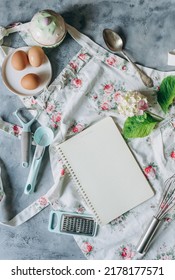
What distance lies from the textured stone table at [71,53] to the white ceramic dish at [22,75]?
20 mm

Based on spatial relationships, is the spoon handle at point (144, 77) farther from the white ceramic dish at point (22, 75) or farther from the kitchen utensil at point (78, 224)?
the kitchen utensil at point (78, 224)

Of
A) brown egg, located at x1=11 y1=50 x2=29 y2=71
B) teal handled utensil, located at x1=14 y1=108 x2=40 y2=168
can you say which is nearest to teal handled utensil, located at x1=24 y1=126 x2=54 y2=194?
teal handled utensil, located at x1=14 y1=108 x2=40 y2=168

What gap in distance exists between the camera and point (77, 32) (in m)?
0.96

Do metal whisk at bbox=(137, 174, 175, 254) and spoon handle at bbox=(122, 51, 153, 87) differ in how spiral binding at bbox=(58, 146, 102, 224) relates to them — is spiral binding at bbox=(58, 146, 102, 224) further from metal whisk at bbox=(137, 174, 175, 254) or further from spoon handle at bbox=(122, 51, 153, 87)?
spoon handle at bbox=(122, 51, 153, 87)

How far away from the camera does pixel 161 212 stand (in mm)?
923

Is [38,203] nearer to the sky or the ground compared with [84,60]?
nearer to the ground

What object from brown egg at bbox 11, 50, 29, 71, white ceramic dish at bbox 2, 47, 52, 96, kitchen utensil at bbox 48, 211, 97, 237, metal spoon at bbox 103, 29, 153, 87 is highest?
metal spoon at bbox 103, 29, 153, 87

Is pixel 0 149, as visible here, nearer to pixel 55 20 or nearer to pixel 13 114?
pixel 13 114

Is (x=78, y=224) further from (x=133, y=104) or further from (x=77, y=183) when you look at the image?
(x=133, y=104)

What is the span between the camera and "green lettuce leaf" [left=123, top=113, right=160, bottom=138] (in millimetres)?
920

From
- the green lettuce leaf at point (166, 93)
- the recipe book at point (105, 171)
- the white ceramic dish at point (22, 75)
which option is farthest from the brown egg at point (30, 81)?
the green lettuce leaf at point (166, 93)

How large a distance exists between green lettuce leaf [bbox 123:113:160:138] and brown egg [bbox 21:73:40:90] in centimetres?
→ 20

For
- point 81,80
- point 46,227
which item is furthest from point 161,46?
point 46,227

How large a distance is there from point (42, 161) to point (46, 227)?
0.14 metres
